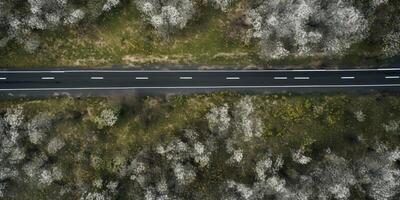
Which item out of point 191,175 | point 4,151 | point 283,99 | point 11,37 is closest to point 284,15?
point 283,99

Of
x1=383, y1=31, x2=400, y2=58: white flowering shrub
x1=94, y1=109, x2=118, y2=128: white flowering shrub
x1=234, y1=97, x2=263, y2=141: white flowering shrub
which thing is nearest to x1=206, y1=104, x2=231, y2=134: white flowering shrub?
x1=234, y1=97, x2=263, y2=141: white flowering shrub

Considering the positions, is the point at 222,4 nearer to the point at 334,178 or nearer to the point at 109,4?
the point at 109,4

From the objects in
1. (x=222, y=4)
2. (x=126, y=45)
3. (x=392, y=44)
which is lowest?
(x=126, y=45)

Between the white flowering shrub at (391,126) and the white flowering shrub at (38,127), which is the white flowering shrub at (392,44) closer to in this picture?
the white flowering shrub at (391,126)

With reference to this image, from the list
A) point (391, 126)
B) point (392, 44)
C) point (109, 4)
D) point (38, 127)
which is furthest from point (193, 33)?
point (391, 126)

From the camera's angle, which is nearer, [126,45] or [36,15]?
[36,15]

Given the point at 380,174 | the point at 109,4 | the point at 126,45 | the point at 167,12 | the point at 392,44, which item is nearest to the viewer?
the point at 380,174

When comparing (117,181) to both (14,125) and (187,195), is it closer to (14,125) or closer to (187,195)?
(187,195)
